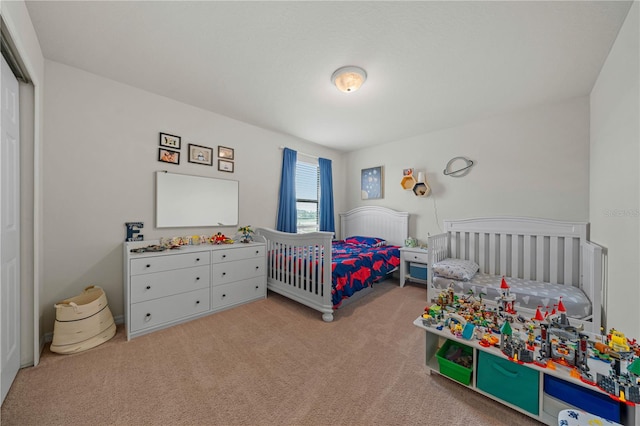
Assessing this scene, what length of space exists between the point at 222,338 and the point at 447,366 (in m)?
1.76

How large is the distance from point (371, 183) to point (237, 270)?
2.82 metres

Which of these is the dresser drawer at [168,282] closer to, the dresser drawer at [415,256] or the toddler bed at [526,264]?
the toddler bed at [526,264]

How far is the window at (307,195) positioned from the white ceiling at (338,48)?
155 cm

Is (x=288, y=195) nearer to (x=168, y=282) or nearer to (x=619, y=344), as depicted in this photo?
(x=168, y=282)

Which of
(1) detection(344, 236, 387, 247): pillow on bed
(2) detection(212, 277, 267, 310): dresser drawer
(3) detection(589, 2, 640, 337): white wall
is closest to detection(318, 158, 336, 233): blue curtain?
(1) detection(344, 236, 387, 247): pillow on bed

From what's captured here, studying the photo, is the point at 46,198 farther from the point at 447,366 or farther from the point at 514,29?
the point at 514,29

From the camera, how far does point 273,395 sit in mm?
1390

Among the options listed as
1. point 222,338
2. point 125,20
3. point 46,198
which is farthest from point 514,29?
point 46,198

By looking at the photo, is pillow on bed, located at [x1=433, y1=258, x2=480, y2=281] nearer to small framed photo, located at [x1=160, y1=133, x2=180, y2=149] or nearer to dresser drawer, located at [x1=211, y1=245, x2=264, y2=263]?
dresser drawer, located at [x1=211, y1=245, x2=264, y2=263]

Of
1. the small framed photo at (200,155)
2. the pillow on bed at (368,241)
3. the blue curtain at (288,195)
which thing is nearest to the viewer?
the small framed photo at (200,155)

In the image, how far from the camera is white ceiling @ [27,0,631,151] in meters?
1.45

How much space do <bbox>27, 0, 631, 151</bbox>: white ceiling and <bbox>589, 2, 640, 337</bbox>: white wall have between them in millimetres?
181

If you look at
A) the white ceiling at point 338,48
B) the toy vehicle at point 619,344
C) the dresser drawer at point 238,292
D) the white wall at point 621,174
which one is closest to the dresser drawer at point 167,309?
the dresser drawer at point 238,292

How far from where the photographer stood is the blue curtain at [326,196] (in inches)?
170
